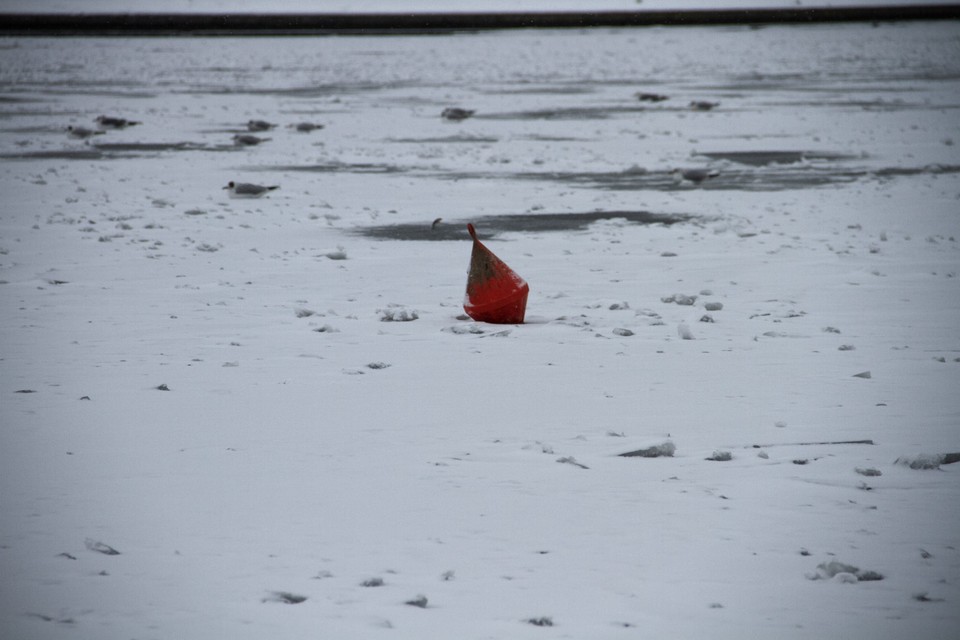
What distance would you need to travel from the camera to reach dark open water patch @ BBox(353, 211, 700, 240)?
355 inches

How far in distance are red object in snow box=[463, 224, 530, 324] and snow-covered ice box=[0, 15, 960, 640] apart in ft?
0.42

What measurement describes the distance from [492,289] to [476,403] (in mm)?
1330

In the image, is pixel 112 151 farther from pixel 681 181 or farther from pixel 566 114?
pixel 566 114

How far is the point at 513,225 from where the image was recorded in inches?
368

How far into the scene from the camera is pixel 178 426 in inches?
175

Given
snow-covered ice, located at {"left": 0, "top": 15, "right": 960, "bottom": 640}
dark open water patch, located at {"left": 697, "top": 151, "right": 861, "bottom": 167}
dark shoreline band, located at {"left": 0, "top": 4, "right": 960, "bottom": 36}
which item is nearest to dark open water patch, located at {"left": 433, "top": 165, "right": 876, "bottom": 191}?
snow-covered ice, located at {"left": 0, "top": 15, "right": 960, "bottom": 640}

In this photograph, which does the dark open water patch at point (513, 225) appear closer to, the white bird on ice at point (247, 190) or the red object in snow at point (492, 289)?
the white bird on ice at point (247, 190)

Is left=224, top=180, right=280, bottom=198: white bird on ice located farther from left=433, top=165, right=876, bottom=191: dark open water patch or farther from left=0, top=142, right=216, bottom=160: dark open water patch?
left=0, top=142, right=216, bottom=160: dark open water patch

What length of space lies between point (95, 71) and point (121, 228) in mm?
22211

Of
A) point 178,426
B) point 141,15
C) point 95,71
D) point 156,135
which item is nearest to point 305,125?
point 156,135

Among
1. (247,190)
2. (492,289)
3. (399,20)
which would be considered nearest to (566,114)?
(247,190)

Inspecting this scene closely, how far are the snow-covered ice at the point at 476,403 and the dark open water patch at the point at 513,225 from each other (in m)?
0.05

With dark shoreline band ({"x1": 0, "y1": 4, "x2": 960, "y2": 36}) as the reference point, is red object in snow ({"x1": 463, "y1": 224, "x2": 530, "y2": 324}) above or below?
below

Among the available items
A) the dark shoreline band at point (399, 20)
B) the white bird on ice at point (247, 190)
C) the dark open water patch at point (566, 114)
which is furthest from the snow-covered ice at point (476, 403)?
the dark shoreline band at point (399, 20)
